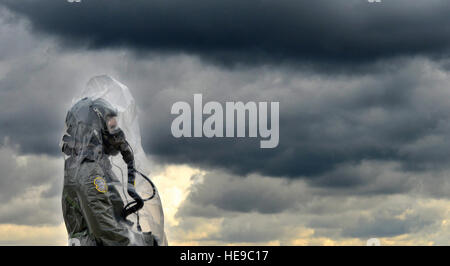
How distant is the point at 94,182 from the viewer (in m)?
15.3

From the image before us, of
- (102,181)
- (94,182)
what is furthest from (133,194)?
(94,182)

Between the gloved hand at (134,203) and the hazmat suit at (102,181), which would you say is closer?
the hazmat suit at (102,181)

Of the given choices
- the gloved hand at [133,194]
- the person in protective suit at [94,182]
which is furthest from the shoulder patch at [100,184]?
the gloved hand at [133,194]

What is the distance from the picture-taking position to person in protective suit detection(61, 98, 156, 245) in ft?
50.1

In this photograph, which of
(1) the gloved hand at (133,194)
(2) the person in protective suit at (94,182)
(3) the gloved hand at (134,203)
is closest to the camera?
(2) the person in protective suit at (94,182)

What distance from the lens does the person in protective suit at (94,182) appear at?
15.3 metres

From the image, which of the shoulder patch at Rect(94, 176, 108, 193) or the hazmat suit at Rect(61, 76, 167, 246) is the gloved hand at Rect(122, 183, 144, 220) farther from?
the shoulder patch at Rect(94, 176, 108, 193)

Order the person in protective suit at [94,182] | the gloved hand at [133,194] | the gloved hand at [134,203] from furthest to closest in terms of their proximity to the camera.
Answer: the gloved hand at [133,194]
the gloved hand at [134,203]
the person in protective suit at [94,182]

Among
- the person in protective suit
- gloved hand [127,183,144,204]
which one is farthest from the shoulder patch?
gloved hand [127,183,144,204]

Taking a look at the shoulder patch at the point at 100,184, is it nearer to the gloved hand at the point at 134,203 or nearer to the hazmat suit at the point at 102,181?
the hazmat suit at the point at 102,181

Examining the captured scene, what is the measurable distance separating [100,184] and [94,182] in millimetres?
157
